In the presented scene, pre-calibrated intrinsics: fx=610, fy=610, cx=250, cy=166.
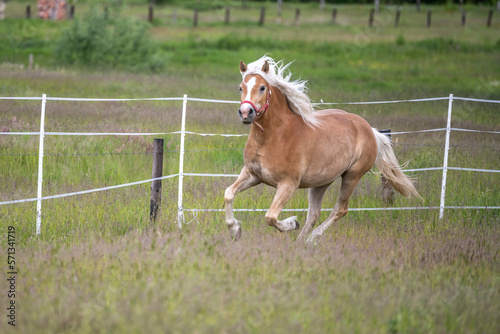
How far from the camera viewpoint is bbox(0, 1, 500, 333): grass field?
415cm

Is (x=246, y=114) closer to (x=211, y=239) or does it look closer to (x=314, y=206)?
(x=211, y=239)

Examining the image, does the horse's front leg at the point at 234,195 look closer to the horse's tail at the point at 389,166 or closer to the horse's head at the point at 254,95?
the horse's head at the point at 254,95

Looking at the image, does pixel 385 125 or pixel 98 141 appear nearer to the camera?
pixel 98 141

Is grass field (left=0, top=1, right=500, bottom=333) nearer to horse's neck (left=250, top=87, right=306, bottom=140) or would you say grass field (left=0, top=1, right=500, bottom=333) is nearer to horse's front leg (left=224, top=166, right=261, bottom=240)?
horse's front leg (left=224, top=166, right=261, bottom=240)

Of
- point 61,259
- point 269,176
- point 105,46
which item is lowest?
point 61,259

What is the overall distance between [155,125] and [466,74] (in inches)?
690

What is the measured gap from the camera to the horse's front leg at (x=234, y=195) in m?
6.46

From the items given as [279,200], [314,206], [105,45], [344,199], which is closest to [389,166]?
[344,199]

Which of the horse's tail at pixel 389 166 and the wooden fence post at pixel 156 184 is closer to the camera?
the wooden fence post at pixel 156 184

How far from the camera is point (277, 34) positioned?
114ft

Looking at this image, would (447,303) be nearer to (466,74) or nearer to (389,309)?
(389,309)

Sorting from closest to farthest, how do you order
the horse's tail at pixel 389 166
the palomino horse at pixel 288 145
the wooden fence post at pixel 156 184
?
the palomino horse at pixel 288 145 → the wooden fence post at pixel 156 184 → the horse's tail at pixel 389 166

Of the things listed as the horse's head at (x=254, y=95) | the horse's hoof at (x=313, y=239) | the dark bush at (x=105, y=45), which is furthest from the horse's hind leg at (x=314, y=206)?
the dark bush at (x=105, y=45)

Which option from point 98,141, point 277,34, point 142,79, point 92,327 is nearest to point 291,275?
point 92,327
